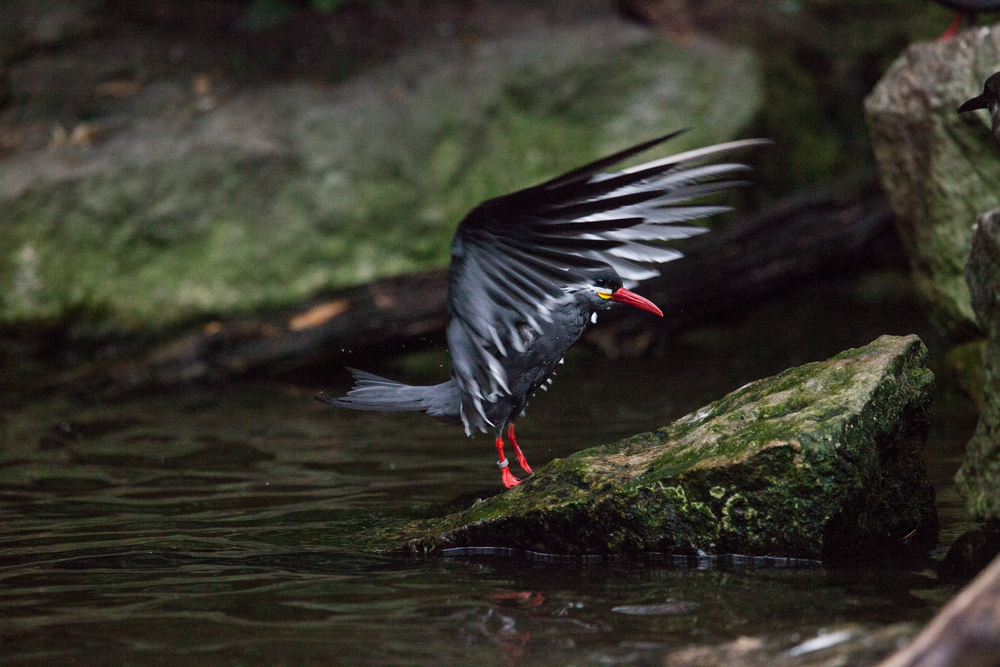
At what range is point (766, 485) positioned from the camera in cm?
348

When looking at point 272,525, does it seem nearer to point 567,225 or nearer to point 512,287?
point 512,287

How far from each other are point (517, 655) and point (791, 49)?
8226 mm

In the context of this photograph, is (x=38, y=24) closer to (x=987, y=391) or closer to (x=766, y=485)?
(x=766, y=485)

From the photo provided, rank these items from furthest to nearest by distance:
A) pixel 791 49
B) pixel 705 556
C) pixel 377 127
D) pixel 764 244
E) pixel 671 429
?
pixel 791 49 < pixel 377 127 < pixel 764 244 < pixel 671 429 < pixel 705 556

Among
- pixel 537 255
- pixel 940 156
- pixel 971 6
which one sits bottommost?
pixel 537 255

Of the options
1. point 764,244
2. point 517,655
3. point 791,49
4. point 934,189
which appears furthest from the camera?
point 791,49

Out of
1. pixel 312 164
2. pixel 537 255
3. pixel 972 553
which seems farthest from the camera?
pixel 312 164

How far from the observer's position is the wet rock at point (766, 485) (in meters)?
3.47

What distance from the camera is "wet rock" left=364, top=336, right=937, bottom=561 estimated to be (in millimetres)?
3467

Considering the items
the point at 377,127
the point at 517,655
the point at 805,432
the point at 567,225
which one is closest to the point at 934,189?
the point at 805,432

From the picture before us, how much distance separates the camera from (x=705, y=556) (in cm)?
366

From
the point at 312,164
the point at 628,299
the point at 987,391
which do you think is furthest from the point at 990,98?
the point at 312,164

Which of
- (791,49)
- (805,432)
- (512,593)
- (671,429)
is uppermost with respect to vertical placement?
(791,49)

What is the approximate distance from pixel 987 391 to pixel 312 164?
6.14 m
